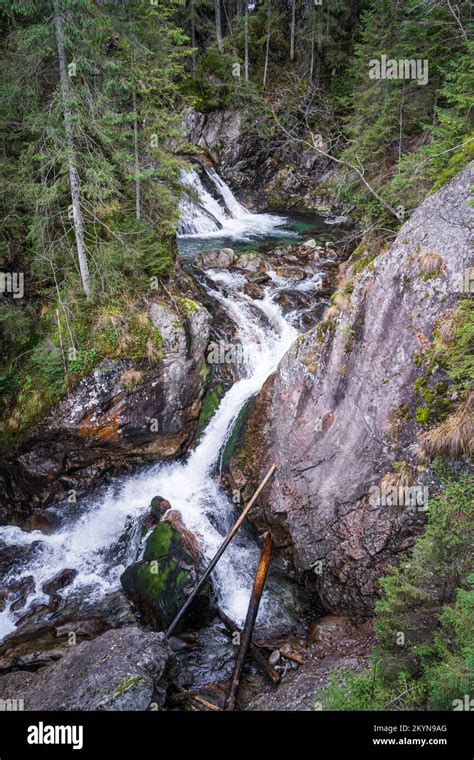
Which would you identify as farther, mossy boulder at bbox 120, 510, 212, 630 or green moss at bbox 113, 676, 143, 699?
mossy boulder at bbox 120, 510, 212, 630

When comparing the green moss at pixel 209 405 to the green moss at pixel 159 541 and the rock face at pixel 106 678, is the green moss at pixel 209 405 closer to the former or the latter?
the green moss at pixel 159 541

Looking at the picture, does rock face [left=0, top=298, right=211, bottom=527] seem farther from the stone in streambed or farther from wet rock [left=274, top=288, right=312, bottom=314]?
wet rock [left=274, top=288, right=312, bottom=314]

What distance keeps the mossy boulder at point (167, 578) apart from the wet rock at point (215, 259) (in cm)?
1044

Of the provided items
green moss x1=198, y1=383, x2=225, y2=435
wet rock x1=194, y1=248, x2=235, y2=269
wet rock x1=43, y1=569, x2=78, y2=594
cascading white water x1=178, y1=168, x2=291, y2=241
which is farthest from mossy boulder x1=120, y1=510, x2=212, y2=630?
cascading white water x1=178, y1=168, x2=291, y2=241

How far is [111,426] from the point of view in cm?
1119

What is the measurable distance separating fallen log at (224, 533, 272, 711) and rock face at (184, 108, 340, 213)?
22.0 meters

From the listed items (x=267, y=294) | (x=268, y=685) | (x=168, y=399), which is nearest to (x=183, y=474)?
(x=168, y=399)

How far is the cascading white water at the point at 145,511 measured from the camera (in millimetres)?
9695

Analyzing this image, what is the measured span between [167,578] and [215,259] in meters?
12.1

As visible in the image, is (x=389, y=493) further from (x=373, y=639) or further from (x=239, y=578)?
(x=239, y=578)

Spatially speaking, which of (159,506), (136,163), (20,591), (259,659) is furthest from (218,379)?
(20,591)

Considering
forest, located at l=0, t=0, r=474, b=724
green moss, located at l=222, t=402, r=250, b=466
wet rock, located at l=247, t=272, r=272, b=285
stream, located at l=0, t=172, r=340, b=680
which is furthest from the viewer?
wet rock, located at l=247, t=272, r=272, b=285

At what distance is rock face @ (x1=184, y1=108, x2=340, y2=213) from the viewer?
26.1 meters
